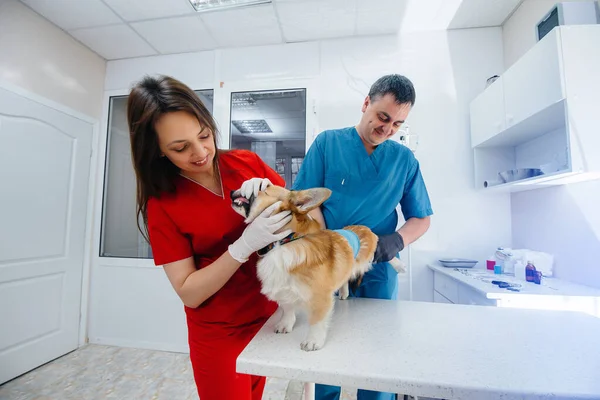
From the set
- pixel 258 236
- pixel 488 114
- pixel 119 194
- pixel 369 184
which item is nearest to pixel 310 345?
pixel 258 236

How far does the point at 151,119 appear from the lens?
2.99 ft

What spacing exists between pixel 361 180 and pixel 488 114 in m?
1.79

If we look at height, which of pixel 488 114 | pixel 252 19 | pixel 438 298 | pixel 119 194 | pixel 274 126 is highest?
pixel 252 19

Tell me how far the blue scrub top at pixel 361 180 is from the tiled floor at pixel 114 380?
1.54 m

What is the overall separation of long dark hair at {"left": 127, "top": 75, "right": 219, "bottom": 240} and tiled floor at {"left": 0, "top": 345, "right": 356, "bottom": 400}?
181 cm

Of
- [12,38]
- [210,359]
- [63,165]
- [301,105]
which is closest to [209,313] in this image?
[210,359]

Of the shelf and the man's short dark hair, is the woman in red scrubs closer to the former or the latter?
the man's short dark hair

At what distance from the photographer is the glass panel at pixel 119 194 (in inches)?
128

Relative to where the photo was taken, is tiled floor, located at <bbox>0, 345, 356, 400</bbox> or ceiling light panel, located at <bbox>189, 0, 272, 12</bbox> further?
ceiling light panel, located at <bbox>189, 0, 272, 12</bbox>

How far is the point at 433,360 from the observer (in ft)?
2.25

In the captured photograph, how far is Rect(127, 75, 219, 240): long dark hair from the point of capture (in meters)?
0.91

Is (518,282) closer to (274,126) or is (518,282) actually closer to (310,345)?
Answer: (310,345)

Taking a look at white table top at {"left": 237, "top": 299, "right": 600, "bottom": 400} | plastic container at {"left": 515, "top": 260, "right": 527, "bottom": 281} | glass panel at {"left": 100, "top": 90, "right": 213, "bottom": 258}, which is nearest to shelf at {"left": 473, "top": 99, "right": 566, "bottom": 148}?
plastic container at {"left": 515, "top": 260, "right": 527, "bottom": 281}

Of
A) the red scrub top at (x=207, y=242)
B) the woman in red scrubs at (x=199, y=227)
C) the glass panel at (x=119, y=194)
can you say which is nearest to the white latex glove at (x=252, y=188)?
the woman in red scrubs at (x=199, y=227)
